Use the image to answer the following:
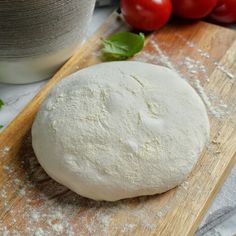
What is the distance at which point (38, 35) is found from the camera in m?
1.18

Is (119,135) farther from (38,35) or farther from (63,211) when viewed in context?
(38,35)

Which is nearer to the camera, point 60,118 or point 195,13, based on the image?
point 60,118

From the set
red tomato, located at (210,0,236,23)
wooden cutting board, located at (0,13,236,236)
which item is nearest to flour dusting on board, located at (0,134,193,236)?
wooden cutting board, located at (0,13,236,236)

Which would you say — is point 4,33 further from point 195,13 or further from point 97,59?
point 195,13

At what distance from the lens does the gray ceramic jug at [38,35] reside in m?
1.11

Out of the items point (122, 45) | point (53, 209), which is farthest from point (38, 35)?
point (53, 209)

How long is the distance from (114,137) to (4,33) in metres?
0.41

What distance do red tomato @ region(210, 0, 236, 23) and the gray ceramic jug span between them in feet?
1.57

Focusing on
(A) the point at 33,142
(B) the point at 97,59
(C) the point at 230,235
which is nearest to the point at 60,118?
(A) the point at 33,142

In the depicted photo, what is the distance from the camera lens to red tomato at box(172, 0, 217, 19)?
4.72ft

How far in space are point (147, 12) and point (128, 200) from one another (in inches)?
24.4

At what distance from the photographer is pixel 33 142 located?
1094 mm

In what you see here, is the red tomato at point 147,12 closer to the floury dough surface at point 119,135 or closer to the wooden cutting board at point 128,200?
the wooden cutting board at point 128,200

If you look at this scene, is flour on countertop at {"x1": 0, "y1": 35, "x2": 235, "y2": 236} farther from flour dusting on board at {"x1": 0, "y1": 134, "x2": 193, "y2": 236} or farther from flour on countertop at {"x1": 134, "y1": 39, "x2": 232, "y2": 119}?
flour on countertop at {"x1": 134, "y1": 39, "x2": 232, "y2": 119}
